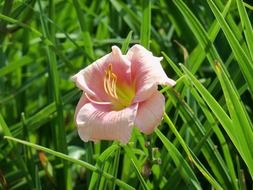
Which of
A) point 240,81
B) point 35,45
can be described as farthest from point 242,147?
point 35,45

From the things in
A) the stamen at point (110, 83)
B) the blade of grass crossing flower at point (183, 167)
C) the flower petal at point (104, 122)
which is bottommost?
the blade of grass crossing flower at point (183, 167)

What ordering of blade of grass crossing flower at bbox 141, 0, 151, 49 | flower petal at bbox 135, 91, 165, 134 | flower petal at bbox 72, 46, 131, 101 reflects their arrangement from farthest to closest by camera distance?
blade of grass crossing flower at bbox 141, 0, 151, 49, flower petal at bbox 72, 46, 131, 101, flower petal at bbox 135, 91, 165, 134

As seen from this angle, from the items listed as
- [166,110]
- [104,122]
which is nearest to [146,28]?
[166,110]

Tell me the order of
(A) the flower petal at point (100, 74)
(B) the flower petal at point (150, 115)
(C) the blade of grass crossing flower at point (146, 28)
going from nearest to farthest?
(B) the flower petal at point (150, 115) → (A) the flower petal at point (100, 74) → (C) the blade of grass crossing flower at point (146, 28)

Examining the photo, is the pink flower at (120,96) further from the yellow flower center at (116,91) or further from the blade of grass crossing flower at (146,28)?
the blade of grass crossing flower at (146,28)

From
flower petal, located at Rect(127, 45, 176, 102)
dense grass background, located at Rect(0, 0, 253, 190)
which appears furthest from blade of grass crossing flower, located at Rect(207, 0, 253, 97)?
flower petal, located at Rect(127, 45, 176, 102)

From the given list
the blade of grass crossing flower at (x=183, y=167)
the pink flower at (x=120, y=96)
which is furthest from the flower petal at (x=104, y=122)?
the blade of grass crossing flower at (x=183, y=167)

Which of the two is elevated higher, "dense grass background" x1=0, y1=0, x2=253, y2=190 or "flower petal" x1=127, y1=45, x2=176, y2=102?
"flower petal" x1=127, y1=45, x2=176, y2=102

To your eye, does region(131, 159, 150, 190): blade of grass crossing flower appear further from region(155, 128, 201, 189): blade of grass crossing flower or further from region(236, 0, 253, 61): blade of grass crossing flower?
region(236, 0, 253, 61): blade of grass crossing flower
